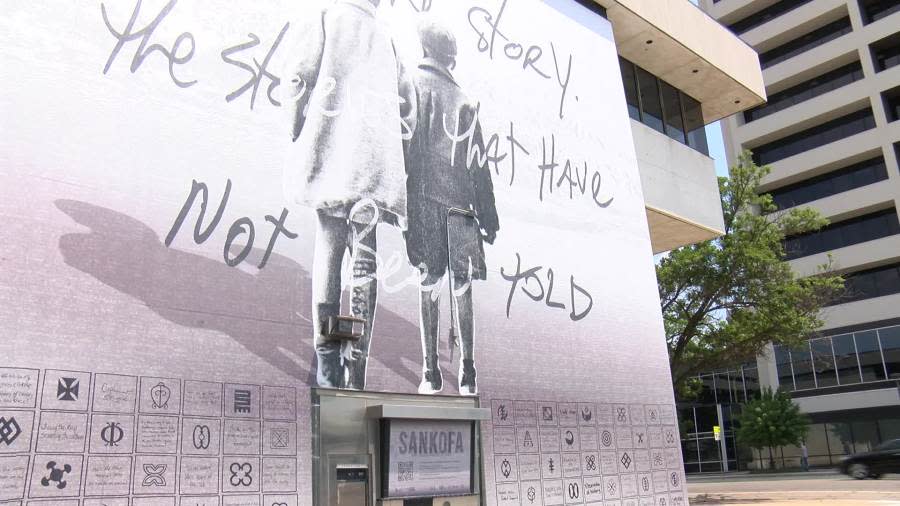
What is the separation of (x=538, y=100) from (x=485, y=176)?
2.19m

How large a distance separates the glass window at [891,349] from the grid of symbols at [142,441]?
40.3m

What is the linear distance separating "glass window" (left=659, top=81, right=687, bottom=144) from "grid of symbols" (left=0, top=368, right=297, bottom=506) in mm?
11560

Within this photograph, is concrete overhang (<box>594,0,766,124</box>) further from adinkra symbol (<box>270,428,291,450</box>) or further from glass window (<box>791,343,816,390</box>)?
A: glass window (<box>791,343,816,390</box>)

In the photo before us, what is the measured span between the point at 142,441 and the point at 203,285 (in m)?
1.58

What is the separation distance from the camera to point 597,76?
13703 mm

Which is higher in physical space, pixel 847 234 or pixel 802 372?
pixel 847 234

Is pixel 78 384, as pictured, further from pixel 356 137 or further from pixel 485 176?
pixel 485 176

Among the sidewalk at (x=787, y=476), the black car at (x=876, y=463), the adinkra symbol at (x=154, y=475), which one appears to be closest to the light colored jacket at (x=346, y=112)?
the adinkra symbol at (x=154, y=475)

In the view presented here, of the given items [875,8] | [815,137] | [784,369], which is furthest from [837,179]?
[784,369]

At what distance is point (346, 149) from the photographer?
29.9 ft

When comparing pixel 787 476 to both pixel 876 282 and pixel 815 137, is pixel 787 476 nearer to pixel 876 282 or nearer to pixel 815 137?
pixel 876 282

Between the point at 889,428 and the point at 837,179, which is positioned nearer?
the point at 889,428

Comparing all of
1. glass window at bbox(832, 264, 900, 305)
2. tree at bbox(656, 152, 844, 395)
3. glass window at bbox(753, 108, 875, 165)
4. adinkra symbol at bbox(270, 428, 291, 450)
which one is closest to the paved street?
tree at bbox(656, 152, 844, 395)

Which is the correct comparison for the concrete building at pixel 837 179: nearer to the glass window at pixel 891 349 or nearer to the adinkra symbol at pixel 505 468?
the glass window at pixel 891 349
